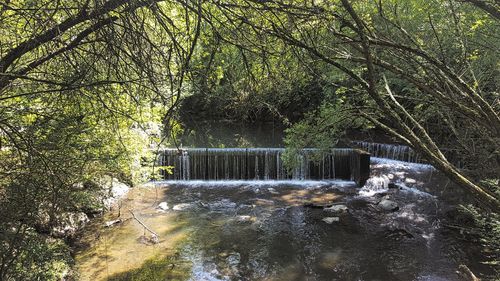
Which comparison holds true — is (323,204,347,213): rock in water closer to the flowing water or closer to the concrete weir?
the flowing water

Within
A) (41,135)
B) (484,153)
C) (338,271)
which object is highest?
(41,135)

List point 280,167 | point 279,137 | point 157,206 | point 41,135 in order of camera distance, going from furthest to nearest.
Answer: point 279,137
point 280,167
point 157,206
point 41,135

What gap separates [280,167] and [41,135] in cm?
977

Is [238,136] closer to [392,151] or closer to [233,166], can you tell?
[233,166]

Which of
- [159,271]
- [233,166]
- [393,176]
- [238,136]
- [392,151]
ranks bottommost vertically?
[159,271]

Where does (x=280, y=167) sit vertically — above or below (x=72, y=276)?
above

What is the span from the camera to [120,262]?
668 cm

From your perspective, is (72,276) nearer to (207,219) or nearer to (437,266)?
(207,219)

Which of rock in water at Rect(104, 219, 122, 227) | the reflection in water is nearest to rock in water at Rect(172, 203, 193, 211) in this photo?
rock in water at Rect(104, 219, 122, 227)

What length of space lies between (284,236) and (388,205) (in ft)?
10.6

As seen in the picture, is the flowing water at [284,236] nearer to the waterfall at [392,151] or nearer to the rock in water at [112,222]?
the rock in water at [112,222]

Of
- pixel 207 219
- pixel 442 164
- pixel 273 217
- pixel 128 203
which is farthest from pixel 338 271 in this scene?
pixel 128 203

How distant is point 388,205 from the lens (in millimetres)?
9555

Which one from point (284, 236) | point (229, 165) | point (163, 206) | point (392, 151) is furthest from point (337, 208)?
point (392, 151)
